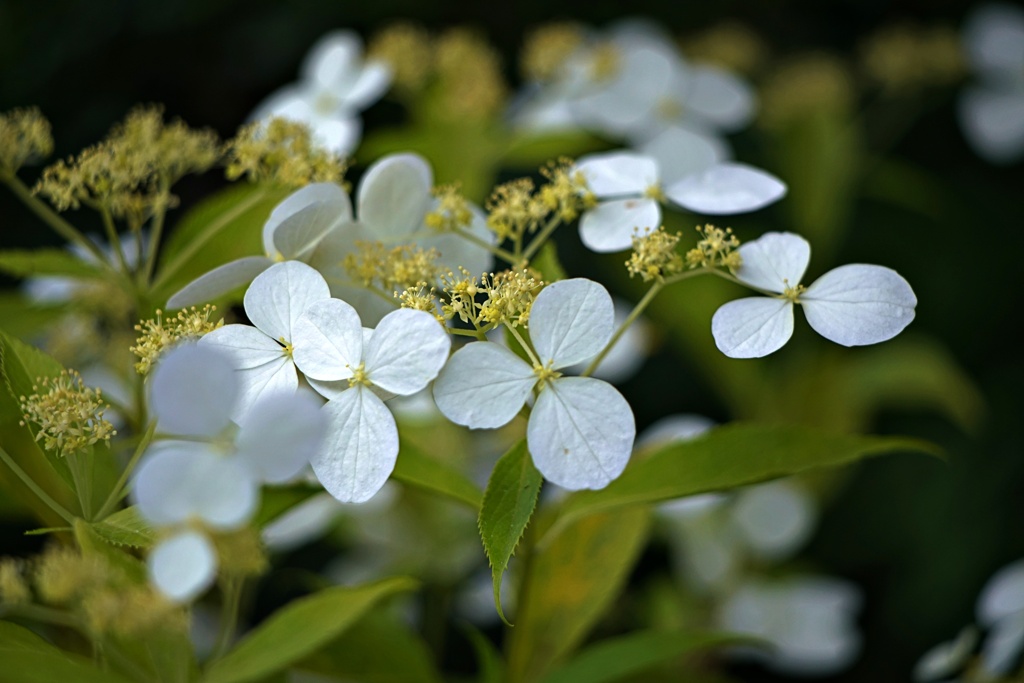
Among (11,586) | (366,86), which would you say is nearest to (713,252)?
(11,586)

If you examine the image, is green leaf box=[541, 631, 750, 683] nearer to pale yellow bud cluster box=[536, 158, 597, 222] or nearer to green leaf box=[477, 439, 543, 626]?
green leaf box=[477, 439, 543, 626]

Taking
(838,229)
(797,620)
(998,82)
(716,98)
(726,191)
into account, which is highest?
(726,191)

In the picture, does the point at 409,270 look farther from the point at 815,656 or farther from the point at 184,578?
the point at 815,656

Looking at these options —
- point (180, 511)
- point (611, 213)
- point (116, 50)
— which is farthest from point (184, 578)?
point (116, 50)

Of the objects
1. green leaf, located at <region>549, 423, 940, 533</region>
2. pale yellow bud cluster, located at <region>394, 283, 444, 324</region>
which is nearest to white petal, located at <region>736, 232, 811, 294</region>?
green leaf, located at <region>549, 423, 940, 533</region>

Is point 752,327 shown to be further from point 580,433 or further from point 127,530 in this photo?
point 127,530
